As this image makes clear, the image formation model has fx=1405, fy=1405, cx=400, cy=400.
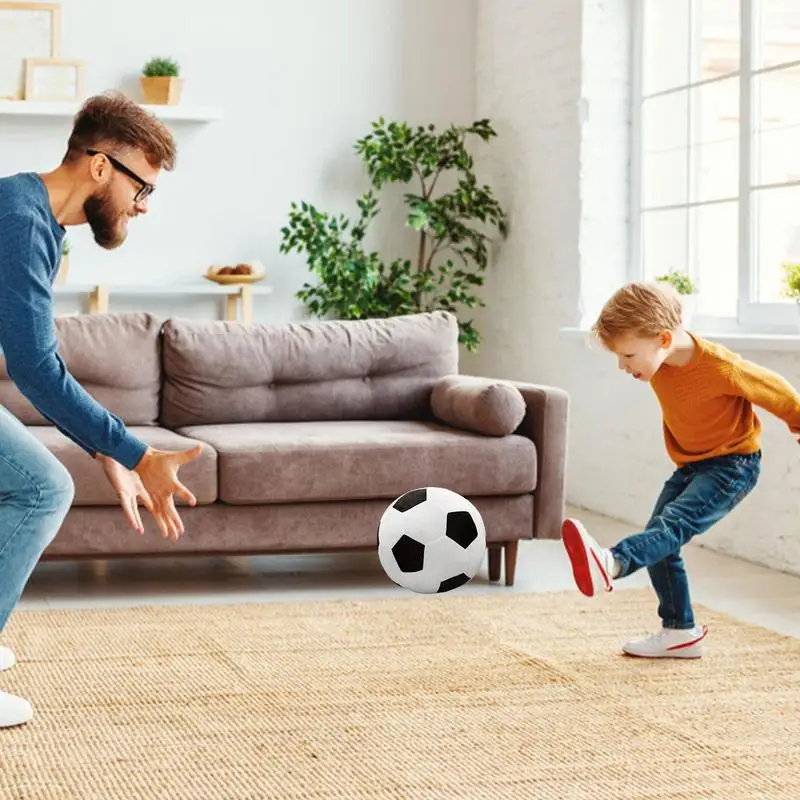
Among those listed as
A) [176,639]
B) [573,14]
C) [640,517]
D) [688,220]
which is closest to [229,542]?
[176,639]

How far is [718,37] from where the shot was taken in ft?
16.3

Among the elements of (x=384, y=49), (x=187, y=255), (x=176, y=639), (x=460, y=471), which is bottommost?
(x=176, y=639)

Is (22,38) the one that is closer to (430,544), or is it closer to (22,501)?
(430,544)

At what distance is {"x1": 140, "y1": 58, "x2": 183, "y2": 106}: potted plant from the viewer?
5.97 metres

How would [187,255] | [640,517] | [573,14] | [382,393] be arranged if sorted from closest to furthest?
[382,393] → [640,517] → [573,14] → [187,255]

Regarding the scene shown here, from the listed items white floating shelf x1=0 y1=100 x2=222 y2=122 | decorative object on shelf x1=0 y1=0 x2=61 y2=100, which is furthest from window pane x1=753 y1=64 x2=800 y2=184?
decorative object on shelf x1=0 y1=0 x2=61 y2=100

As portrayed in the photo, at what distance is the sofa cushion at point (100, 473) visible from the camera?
3.76 meters

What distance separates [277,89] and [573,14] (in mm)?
1468

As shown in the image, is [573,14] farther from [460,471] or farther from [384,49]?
[460,471]

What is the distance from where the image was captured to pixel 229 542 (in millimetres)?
3883

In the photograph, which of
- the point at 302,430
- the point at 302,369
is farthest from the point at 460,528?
the point at 302,369

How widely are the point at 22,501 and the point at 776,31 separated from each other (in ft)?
10.5

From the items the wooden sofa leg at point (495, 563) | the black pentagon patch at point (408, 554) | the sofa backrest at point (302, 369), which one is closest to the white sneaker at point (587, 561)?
the black pentagon patch at point (408, 554)

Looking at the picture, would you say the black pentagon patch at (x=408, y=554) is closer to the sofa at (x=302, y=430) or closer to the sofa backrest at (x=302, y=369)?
the sofa at (x=302, y=430)
